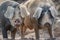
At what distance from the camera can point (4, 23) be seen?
3256 mm

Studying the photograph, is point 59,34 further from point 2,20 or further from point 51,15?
point 2,20

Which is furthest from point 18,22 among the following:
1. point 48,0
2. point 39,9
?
point 48,0

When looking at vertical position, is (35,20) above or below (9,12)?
below

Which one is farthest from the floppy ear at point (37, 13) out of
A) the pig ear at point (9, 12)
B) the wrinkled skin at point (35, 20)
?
the pig ear at point (9, 12)

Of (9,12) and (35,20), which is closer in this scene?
(9,12)

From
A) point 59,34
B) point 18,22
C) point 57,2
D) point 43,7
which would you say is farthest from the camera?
point 57,2

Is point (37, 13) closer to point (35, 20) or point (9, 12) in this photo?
point (35, 20)

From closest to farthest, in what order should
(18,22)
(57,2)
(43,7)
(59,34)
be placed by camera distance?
(18,22) < (43,7) < (59,34) < (57,2)

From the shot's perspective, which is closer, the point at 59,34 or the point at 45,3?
the point at 45,3

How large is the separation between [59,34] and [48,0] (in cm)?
75

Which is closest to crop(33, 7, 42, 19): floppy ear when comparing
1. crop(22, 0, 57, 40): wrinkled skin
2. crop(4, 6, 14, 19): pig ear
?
crop(22, 0, 57, 40): wrinkled skin

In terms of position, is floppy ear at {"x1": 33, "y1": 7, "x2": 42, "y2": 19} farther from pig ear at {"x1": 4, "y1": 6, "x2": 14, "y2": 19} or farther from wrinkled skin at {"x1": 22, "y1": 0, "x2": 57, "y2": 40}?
pig ear at {"x1": 4, "y1": 6, "x2": 14, "y2": 19}

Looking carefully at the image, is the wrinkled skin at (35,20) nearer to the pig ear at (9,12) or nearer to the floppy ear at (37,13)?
the floppy ear at (37,13)

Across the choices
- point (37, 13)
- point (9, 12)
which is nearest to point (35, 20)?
point (37, 13)
